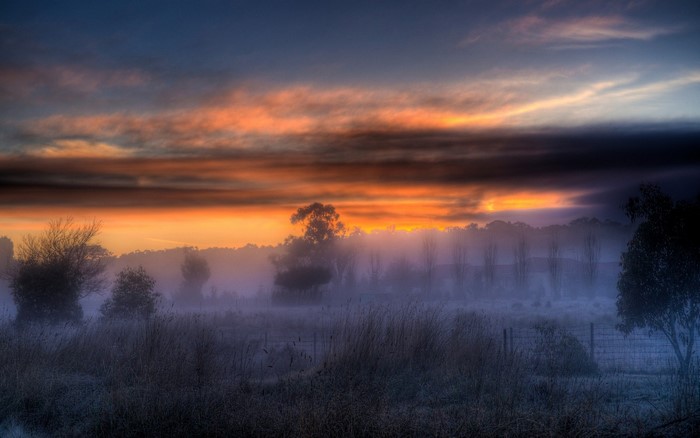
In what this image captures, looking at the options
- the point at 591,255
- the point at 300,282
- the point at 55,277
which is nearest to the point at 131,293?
the point at 55,277

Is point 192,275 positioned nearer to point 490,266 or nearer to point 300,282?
point 300,282

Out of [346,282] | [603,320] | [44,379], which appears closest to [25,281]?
[44,379]

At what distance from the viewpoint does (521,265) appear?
8381 centimetres

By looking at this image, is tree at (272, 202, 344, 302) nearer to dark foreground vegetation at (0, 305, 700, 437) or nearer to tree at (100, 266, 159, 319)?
tree at (100, 266, 159, 319)

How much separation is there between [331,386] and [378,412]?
218 cm

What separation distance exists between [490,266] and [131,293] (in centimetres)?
6465

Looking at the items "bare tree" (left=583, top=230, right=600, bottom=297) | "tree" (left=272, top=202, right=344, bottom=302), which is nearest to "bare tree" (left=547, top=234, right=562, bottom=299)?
"bare tree" (left=583, top=230, right=600, bottom=297)

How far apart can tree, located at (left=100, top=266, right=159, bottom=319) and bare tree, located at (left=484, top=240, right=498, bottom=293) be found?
62810 millimetres

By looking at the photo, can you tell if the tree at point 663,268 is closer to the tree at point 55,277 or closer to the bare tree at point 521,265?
the tree at point 55,277

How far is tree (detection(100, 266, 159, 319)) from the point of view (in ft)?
99.8

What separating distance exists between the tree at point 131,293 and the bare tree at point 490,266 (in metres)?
62.8

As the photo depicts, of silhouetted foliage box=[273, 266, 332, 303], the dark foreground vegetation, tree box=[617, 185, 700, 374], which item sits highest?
tree box=[617, 185, 700, 374]

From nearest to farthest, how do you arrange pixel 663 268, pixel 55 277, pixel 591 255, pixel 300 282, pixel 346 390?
pixel 346 390
pixel 663 268
pixel 55 277
pixel 300 282
pixel 591 255

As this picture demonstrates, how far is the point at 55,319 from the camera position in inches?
1133
